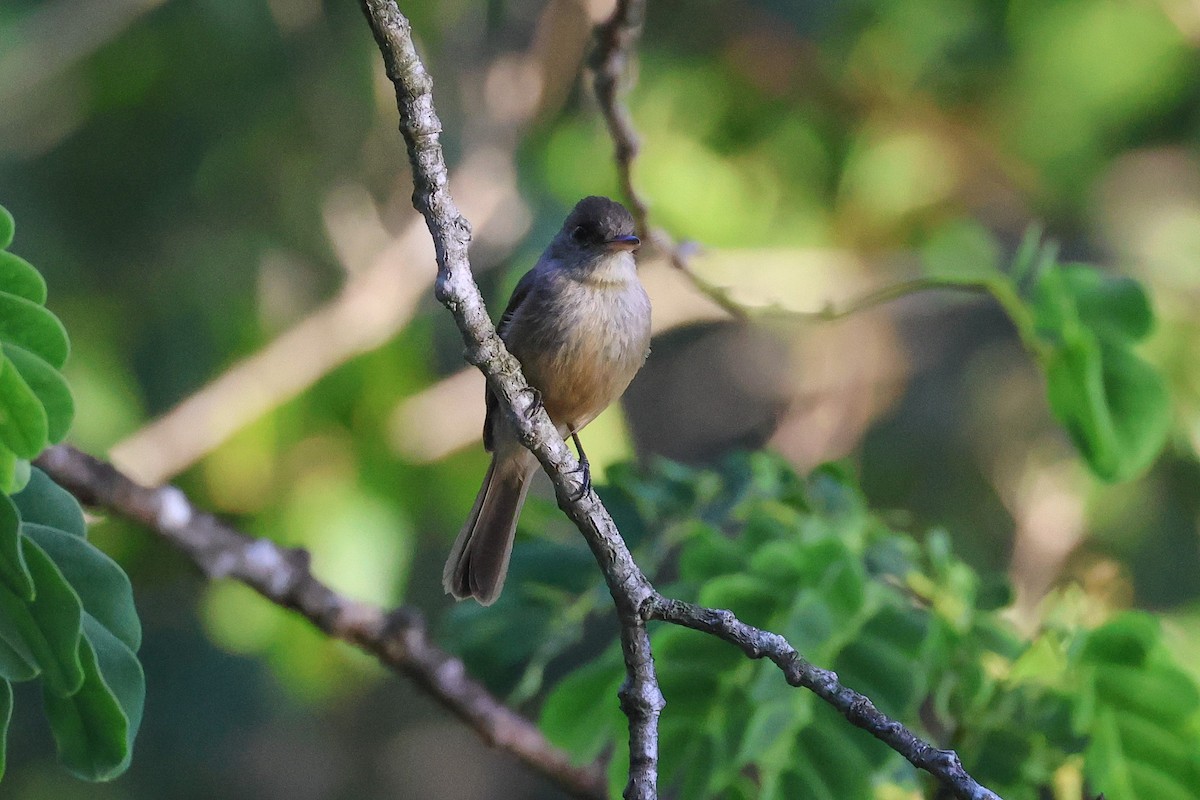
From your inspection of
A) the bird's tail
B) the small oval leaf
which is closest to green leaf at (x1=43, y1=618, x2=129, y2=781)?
the small oval leaf

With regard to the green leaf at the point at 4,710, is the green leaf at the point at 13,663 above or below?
above

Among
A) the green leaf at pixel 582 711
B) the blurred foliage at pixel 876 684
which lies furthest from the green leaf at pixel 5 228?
the green leaf at pixel 582 711

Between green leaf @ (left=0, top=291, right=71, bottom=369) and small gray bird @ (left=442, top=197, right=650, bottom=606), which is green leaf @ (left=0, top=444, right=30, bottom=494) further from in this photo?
small gray bird @ (left=442, top=197, right=650, bottom=606)

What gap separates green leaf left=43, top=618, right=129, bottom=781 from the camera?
82.7 inches

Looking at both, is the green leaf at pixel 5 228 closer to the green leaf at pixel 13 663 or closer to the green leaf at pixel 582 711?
the green leaf at pixel 13 663

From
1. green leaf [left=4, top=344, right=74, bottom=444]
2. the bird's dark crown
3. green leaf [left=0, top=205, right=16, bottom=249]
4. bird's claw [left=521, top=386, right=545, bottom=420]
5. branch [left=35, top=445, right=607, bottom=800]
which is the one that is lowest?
branch [left=35, top=445, right=607, bottom=800]

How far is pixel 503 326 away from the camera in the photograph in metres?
4.00

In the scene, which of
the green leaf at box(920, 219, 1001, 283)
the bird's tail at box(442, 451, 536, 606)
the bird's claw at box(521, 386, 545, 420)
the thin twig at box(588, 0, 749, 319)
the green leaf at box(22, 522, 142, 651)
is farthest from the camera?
the green leaf at box(920, 219, 1001, 283)

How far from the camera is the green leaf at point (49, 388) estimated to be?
83.5 inches

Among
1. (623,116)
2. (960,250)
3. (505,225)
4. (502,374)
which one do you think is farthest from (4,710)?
(960,250)

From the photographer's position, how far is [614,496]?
3.43 m

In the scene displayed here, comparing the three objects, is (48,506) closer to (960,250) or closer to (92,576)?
(92,576)

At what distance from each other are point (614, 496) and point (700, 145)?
123 inches

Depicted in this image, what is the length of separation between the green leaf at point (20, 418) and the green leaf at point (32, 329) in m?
0.09
